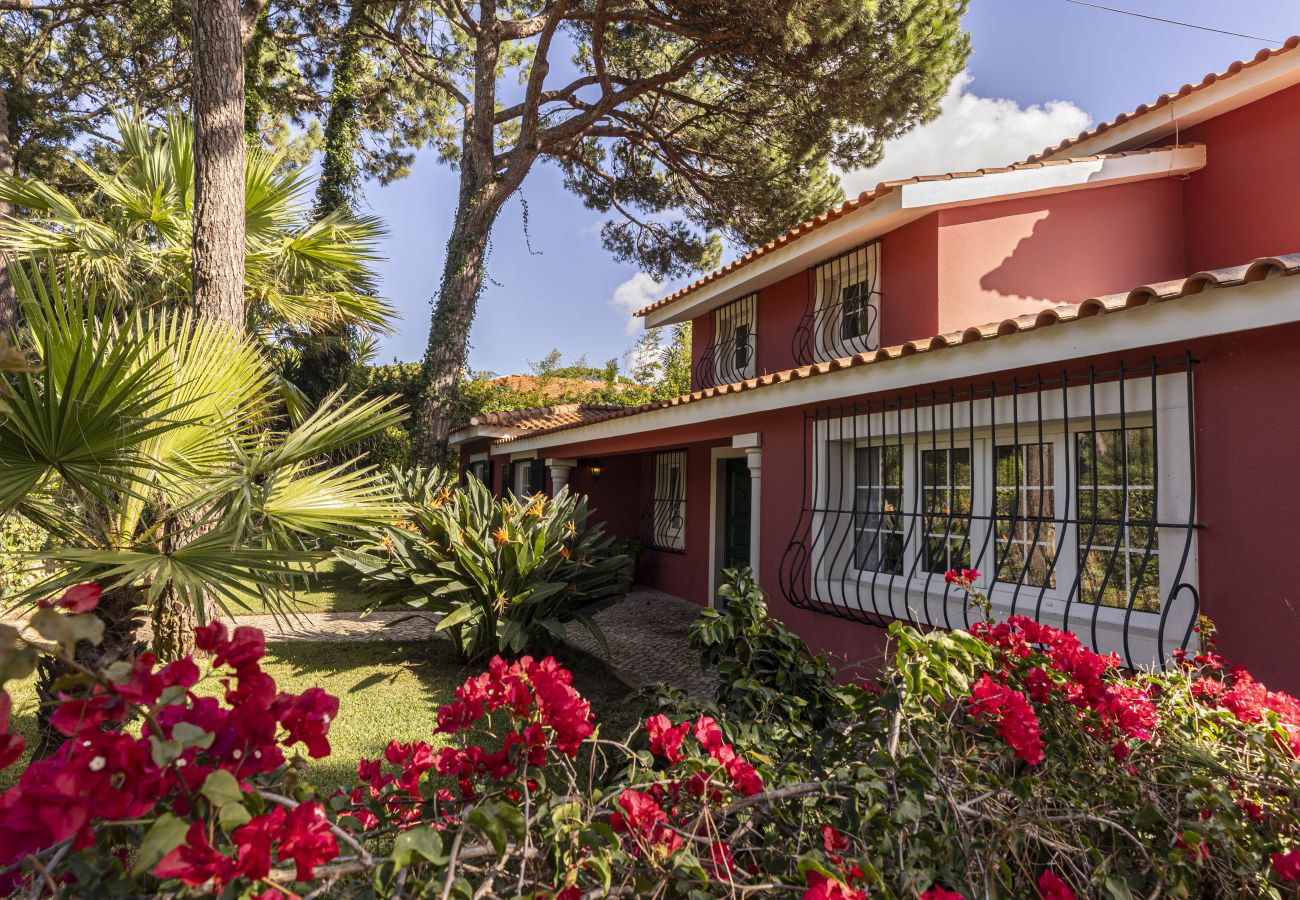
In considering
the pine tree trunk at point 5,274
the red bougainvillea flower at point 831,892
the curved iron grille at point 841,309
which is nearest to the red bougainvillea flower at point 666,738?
the red bougainvillea flower at point 831,892

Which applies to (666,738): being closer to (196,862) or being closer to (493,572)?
(196,862)

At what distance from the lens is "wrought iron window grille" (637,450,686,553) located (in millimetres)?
11242

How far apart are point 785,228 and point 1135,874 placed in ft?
39.9

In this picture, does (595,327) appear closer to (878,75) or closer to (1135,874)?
(878,75)

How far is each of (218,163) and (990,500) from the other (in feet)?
24.5

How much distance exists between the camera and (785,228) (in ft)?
41.0

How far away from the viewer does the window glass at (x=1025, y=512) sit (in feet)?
15.9

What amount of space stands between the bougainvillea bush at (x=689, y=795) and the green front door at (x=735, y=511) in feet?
24.7

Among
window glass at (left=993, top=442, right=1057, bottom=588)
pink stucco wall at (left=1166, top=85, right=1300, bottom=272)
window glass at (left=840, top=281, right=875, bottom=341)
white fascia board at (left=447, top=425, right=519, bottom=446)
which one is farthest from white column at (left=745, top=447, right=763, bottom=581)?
white fascia board at (left=447, top=425, right=519, bottom=446)

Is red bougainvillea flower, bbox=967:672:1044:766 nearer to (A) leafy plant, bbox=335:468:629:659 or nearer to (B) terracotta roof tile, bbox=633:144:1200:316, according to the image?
(A) leafy plant, bbox=335:468:629:659

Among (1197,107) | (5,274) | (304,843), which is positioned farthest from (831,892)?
(5,274)

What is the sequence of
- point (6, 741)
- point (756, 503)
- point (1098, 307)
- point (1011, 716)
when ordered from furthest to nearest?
point (756, 503), point (1098, 307), point (1011, 716), point (6, 741)

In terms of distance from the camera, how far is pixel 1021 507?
5.02 meters

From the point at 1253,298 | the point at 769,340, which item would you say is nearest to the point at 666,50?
the point at 769,340
